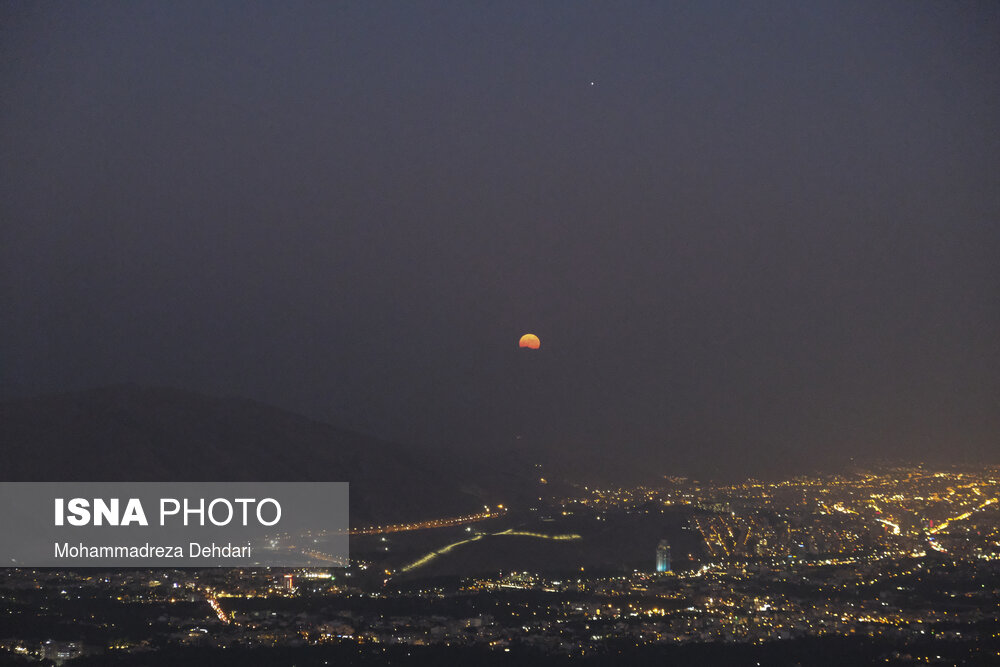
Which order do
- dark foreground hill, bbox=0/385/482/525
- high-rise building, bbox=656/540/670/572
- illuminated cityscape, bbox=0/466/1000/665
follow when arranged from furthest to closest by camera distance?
dark foreground hill, bbox=0/385/482/525 < high-rise building, bbox=656/540/670/572 < illuminated cityscape, bbox=0/466/1000/665

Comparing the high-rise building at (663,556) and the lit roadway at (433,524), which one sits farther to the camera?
the lit roadway at (433,524)

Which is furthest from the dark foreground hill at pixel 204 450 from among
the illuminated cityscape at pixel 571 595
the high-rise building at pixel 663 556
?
the high-rise building at pixel 663 556

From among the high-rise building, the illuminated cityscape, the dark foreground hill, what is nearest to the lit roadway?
the illuminated cityscape

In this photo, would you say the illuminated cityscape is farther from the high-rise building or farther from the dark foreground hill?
the dark foreground hill

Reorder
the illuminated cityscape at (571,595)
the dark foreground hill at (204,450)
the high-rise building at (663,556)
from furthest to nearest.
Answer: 1. the dark foreground hill at (204,450)
2. the high-rise building at (663,556)
3. the illuminated cityscape at (571,595)

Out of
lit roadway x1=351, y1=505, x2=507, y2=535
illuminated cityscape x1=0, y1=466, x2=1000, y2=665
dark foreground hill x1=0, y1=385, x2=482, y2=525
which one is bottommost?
illuminated cityscape x1=0, y1=466, x2=1000, y2=665

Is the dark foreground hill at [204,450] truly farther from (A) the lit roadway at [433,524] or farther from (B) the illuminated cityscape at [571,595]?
(B) the illuminated cityscape at [571,595]

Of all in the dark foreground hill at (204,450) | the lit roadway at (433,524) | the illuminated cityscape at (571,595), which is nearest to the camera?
the illuminated cityscape at (571,595)
